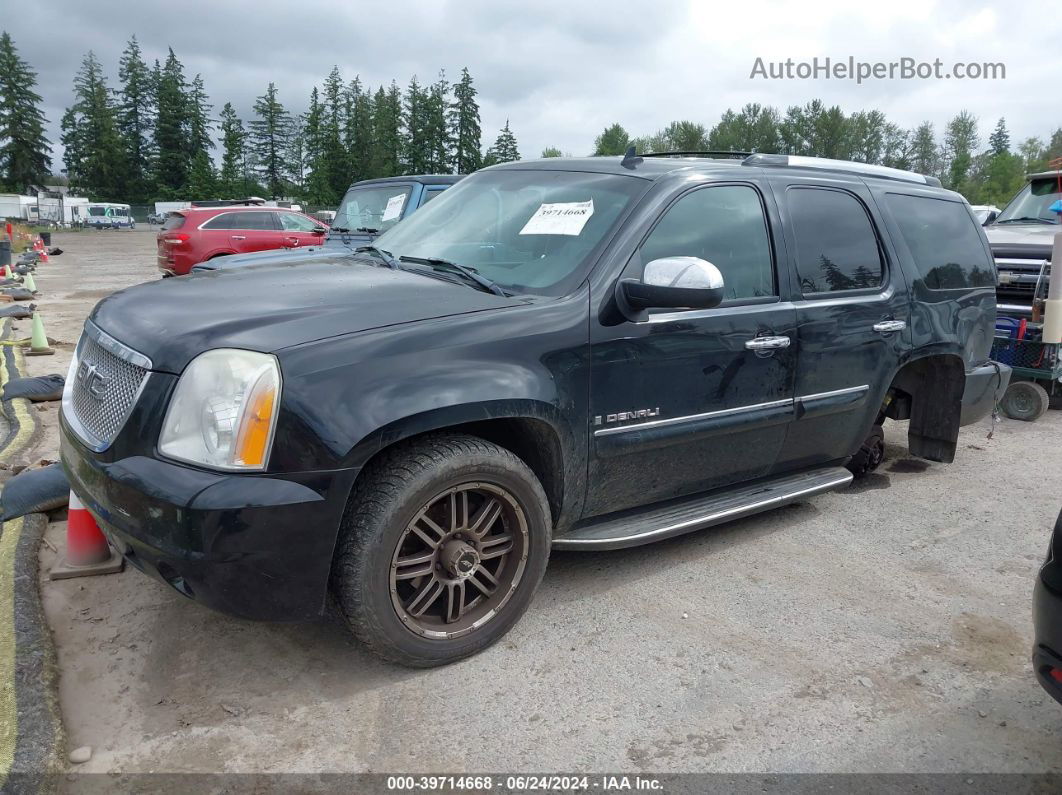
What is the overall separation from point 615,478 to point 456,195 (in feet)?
5.97

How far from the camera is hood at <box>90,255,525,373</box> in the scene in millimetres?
2748

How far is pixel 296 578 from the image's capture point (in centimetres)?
267

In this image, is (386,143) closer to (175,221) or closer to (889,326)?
(175,221)

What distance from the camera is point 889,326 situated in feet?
14.6

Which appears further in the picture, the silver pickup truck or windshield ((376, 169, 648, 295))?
the silver pickup truck

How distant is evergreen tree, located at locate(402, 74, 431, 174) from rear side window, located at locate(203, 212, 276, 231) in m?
77.6

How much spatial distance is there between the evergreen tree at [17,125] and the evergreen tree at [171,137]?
12.2 metres

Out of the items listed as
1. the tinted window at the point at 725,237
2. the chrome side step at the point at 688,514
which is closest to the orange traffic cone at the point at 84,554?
the chrome side step at the point at 688,514

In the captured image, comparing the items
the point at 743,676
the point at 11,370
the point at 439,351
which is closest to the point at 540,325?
the point at 439,351

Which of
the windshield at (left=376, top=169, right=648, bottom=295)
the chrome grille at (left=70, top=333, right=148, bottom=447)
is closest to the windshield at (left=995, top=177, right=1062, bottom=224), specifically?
the windshield at (left=376, top=169, right=648, bottom=295)

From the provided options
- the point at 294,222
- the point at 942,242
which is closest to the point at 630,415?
the point at 942,242

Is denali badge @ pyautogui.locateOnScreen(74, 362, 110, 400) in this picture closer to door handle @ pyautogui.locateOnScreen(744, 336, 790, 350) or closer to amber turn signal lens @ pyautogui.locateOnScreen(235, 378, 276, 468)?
amber turn signal lens @ pyautogui.locateOnScreen(235, 378, 276, 468)

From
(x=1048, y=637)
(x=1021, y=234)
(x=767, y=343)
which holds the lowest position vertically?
(x=1048, y=637)

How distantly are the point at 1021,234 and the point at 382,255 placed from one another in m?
6.96
